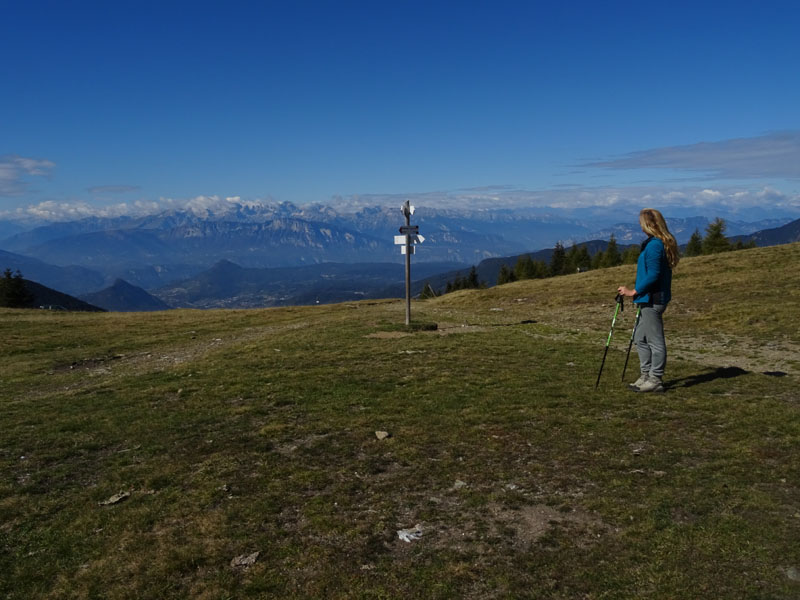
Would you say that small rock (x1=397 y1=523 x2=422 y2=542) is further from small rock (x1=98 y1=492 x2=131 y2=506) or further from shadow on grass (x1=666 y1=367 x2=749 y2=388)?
shadow on grass (x1=666 y1=367 x2=749 y2=388)

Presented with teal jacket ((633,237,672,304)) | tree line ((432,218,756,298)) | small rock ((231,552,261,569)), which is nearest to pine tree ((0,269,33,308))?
tree line ((432,218,756,298))

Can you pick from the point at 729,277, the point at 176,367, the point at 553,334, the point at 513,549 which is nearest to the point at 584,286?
the point at 729,277

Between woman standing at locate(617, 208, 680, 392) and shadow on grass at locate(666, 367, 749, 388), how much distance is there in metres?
1.38

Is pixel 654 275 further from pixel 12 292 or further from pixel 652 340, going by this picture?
pixel 12 292

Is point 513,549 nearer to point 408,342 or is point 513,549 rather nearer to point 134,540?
point 134,540

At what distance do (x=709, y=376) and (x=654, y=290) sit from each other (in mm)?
4096

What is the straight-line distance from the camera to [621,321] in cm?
2753

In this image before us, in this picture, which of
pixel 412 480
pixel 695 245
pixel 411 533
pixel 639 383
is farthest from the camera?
pixel 695 245

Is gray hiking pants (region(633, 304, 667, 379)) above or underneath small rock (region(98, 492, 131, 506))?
above

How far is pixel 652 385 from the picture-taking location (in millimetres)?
12320

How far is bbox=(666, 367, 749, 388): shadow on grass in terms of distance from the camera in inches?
525

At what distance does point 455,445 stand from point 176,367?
14323 millimetres

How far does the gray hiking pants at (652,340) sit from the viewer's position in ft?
39.4

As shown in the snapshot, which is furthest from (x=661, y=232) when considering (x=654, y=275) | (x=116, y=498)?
(x=116, y=498)
